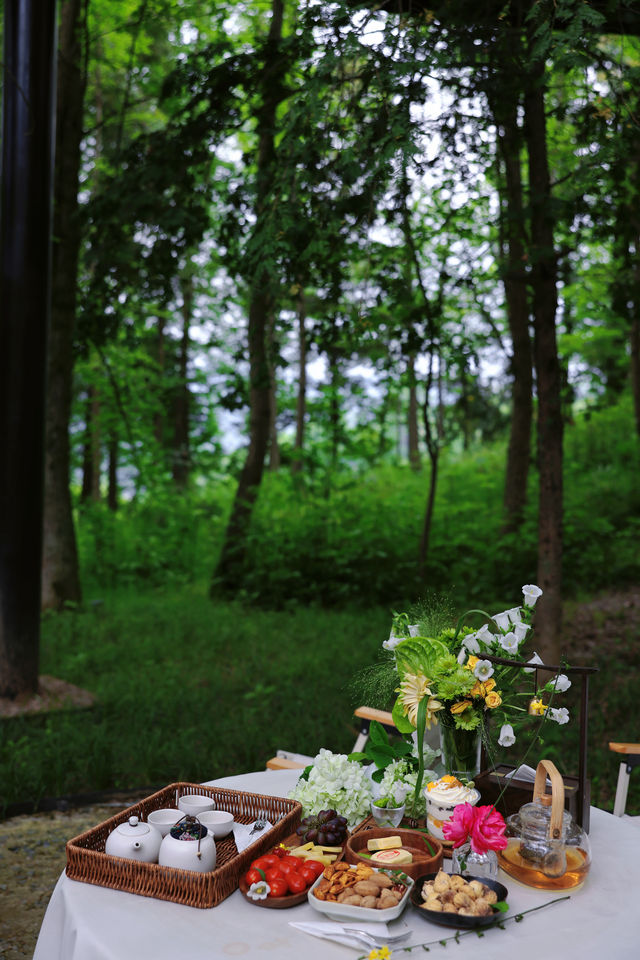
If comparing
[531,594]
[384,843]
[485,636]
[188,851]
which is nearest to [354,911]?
[384,843]

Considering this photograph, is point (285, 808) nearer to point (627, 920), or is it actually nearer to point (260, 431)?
point (627, 920)

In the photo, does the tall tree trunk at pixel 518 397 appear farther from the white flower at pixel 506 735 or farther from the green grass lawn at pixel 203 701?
the white flower at pixel 506 735

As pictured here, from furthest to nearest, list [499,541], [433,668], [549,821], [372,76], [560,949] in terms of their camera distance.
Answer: [499,541], [372,76], [433,668], [549,821], [560,949]

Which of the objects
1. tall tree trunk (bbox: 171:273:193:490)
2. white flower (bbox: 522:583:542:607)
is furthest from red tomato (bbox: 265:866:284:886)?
tall tree trunk (bbox: 171:273:193:490)

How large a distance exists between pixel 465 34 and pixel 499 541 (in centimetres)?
564

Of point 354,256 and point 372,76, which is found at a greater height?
point 372,76

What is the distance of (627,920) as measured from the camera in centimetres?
166

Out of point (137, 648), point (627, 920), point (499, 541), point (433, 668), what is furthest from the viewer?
point (499, 541)

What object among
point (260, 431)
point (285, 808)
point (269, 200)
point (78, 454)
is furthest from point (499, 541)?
point (78, 454)

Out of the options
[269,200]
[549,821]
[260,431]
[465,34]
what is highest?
[465,34]

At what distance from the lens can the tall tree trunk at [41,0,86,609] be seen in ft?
25.4

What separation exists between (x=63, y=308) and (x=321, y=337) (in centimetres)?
357

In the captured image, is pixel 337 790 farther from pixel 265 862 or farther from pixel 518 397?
pixel 518 397

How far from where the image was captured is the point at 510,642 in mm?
1993
